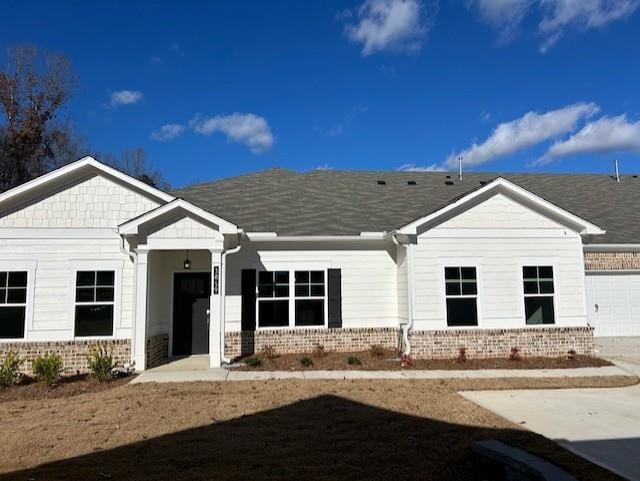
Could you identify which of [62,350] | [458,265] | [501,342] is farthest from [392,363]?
[62,350]

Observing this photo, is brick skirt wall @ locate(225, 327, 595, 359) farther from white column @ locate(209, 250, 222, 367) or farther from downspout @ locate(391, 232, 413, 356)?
white column @ locate(209, 250, 222, 367)

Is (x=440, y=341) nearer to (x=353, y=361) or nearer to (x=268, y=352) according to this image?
(x=353, y=361)

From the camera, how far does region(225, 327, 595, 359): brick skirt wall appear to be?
42.2 feet

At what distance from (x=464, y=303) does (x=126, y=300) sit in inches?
345

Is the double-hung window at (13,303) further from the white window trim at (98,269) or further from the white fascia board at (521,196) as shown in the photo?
the white fascia board at (521,196)

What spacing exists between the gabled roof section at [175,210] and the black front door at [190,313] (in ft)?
7.49

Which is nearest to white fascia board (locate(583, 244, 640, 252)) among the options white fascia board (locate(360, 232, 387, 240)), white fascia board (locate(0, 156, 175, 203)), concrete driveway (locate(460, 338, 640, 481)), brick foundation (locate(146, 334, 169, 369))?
concrete driveway (locate(460, 338, 640, 481))

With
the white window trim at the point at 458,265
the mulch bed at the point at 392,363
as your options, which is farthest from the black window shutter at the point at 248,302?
the white window trim at the point at 458,265

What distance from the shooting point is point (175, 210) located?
1190 centimetres

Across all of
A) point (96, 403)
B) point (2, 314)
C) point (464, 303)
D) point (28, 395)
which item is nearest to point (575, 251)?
point (464, 303)

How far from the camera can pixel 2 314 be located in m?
12.0

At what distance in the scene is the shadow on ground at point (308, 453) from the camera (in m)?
5.26

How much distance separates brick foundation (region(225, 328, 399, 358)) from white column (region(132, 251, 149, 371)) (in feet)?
7.36

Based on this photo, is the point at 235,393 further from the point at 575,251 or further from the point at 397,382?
the point at 575,251
